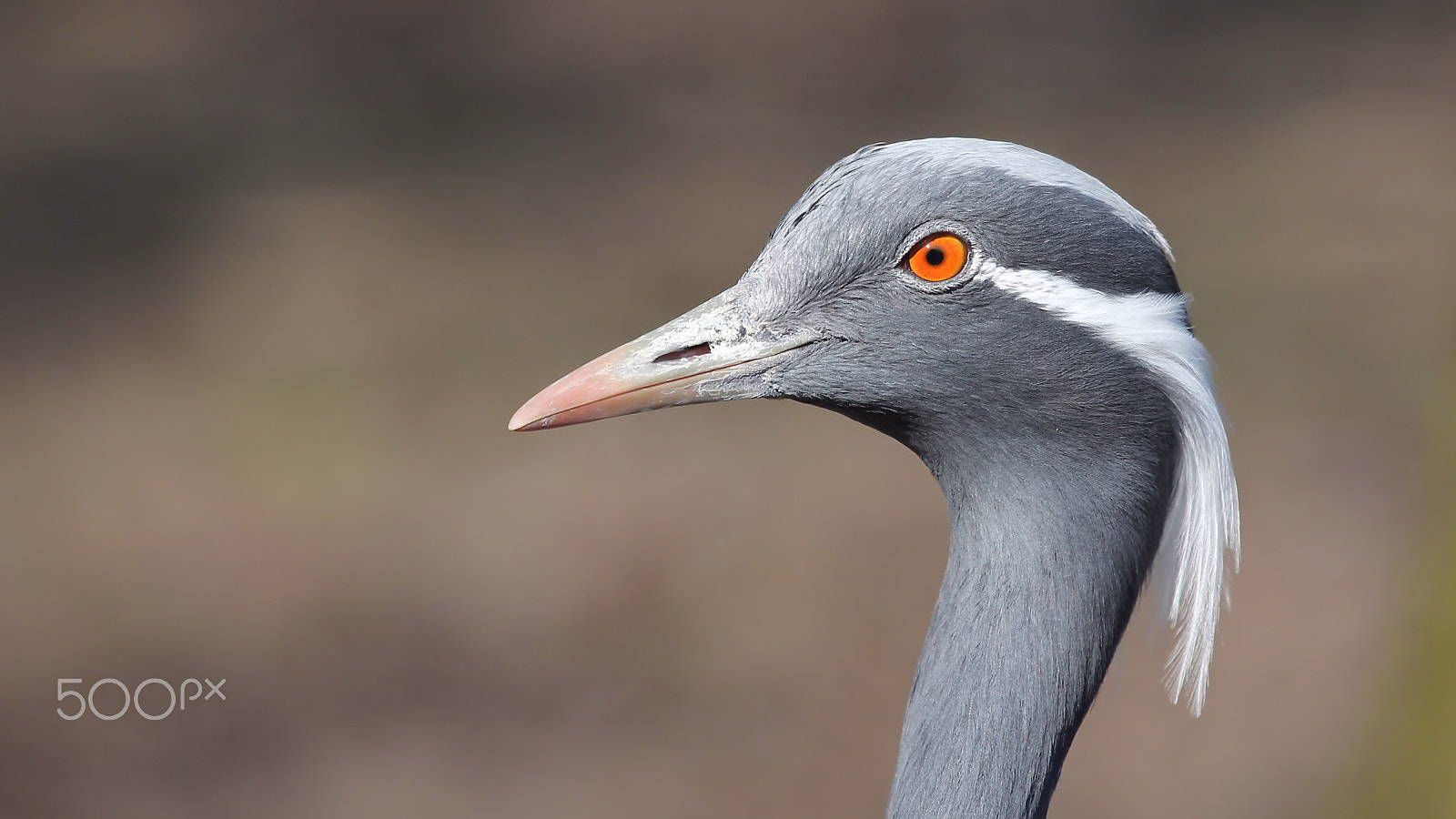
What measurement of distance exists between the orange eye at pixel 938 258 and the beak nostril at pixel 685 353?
1.53ft

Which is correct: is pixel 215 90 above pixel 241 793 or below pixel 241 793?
above

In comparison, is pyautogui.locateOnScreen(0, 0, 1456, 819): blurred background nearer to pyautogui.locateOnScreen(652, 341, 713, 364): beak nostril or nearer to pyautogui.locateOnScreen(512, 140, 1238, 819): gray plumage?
pyautogui.locateOnScreen(512, 140, 1238, 819): gray plumage

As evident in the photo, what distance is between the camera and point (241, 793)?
620 cm

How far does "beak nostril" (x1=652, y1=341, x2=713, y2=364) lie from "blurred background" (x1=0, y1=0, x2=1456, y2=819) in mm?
1163

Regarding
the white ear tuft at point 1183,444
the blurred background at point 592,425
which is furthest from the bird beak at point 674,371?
the blurred background at point 592,425

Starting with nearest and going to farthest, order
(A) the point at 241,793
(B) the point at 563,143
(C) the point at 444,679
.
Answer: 1. (A) the point at 241,793
2. (C) the point at 444,679
3. (B) the point at 563,143

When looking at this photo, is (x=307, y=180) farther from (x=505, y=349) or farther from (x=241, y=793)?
(x=241, y=793)

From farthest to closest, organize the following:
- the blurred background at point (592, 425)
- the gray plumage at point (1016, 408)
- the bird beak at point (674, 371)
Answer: the blurred background at point (592, 425), the bird beak at point (674, 371), the gray plumage at point (1016, 408)

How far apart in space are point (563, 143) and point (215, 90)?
2972mm

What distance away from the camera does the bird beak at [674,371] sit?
2646 mm

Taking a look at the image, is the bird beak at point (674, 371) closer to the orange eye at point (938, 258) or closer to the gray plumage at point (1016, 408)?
the gray plumage at point (1016, 408)

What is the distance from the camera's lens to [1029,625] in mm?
2525

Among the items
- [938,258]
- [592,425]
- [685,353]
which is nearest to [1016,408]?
[938,258]

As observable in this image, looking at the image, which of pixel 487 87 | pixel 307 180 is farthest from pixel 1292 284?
pixel 307 180
